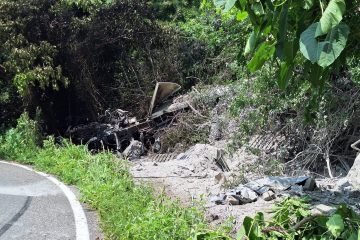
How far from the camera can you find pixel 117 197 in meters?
8.09

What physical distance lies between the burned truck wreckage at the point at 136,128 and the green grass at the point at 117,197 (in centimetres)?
201

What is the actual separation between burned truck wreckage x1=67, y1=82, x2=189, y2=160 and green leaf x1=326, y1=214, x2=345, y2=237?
12185 millimetres

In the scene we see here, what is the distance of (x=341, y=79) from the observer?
33.2ft

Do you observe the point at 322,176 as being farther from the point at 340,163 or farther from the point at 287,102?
the point at 287,102

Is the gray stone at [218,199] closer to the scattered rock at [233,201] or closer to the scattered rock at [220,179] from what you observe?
the scattered rock at [233,201]

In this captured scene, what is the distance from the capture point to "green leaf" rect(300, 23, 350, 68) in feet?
7.07

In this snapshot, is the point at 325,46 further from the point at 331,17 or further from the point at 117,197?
the point at 117,197

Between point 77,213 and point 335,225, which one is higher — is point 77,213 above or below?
below

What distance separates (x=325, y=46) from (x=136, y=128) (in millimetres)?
15033

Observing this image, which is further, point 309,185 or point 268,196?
point 309,185

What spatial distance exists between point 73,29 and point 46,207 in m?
11.2

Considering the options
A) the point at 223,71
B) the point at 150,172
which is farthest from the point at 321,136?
the point at 223,71

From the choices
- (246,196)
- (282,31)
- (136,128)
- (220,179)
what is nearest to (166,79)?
(136,128)

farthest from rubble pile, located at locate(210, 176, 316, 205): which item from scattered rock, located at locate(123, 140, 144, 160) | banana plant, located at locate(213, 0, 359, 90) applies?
scattered rock, located at locate(123, 140, 144, 160)
